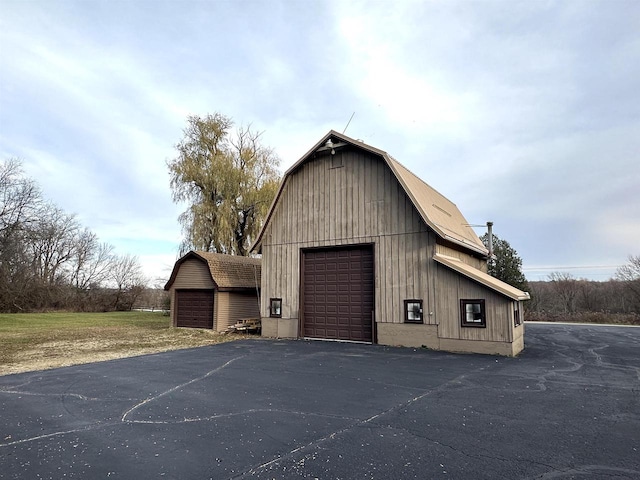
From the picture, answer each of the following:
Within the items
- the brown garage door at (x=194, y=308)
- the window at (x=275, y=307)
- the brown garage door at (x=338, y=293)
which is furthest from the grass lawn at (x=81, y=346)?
the brown garage door at (x=338, y=293)

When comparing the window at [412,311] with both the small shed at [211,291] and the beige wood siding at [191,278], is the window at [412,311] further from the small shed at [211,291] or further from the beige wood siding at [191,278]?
the beige wood siding at [191,278]

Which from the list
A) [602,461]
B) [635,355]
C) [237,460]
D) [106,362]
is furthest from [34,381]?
[635,355]

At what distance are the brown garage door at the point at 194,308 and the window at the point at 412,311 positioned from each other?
1034 cm

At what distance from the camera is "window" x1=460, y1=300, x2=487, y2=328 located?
39.6 ft

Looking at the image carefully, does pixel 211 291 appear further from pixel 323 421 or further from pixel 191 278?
pixel 323 421

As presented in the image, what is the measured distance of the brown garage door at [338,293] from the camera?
14758 millimetres

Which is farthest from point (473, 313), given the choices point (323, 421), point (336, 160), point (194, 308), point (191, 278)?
point (191, 278)

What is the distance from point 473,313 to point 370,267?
415cm

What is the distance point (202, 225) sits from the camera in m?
27.1

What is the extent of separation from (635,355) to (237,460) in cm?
1313

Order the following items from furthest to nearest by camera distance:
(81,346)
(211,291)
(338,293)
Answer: (211,291), (338,293), (81,346)

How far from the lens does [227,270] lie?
1988cm

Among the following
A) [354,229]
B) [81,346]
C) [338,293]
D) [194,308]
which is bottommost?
[81,346]

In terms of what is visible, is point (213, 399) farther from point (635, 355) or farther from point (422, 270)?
point (635, 355)
